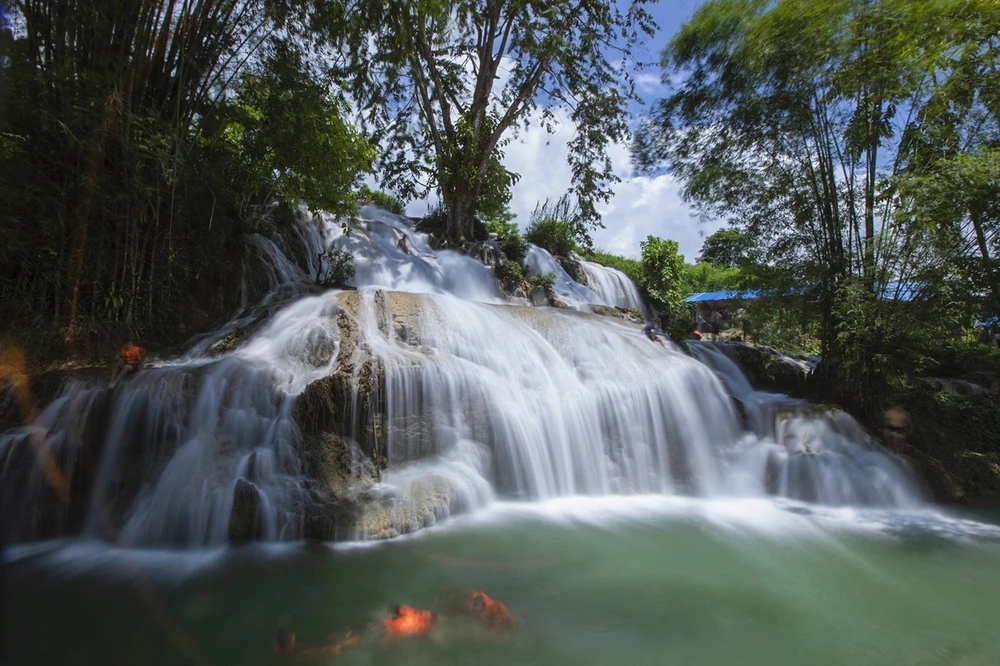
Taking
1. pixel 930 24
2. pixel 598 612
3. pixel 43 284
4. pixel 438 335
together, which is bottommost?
pixel 598 612

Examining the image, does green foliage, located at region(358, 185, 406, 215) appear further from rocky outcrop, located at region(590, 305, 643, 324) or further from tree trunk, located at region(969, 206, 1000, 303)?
tree trunk, located at region(969, 206, 1000, 303)

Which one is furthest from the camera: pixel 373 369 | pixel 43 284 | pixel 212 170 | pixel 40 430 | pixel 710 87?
pixel 710 87

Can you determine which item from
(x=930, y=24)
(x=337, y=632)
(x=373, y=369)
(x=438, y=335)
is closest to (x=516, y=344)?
(x=438, y=335)

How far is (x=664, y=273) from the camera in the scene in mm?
16297

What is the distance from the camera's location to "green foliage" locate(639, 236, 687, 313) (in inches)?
639

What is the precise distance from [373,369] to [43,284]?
439cm

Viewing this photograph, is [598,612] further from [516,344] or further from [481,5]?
[481,5]

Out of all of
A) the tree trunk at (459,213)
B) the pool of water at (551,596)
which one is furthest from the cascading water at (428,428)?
the tree trunk at (459,213)

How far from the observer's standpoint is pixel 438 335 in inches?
278

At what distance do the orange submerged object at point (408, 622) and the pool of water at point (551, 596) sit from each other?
0.12m

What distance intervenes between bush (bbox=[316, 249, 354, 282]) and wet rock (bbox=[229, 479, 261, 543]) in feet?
17.5

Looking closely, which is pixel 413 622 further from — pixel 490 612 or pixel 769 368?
pixel 769 368

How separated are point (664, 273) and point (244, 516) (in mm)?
14273

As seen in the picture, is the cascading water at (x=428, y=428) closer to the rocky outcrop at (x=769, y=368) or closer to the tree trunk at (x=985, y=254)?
the rocky outcrop at (x=769, y=368)
